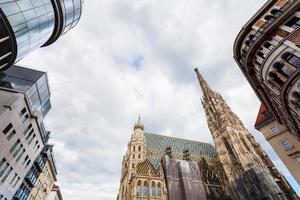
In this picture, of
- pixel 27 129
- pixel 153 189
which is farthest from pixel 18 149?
pixel 153 189

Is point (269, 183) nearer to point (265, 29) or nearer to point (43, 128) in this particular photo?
point (265, 29)

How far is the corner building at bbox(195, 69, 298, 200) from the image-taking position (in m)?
39.1

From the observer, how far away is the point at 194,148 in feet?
199

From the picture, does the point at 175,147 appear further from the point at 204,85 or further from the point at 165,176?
the point at 204,85

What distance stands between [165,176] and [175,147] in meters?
17.8

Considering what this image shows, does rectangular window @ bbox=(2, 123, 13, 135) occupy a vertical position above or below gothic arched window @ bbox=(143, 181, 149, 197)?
above

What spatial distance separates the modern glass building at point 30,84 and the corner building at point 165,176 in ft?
74.3

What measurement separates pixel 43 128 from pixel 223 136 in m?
45.6

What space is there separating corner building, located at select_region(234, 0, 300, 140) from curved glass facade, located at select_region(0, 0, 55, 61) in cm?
2316

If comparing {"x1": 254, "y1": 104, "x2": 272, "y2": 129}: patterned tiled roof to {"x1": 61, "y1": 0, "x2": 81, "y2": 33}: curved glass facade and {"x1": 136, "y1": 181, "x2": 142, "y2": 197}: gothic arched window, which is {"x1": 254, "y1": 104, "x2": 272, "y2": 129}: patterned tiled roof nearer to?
{"x1": 136, "y1": 181, "x2": 142, "y2": 197}: gothic arched window

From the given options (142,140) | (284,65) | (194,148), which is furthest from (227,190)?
(284,65)

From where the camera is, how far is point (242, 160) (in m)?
43.8

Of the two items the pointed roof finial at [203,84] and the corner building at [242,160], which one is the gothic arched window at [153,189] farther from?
the pointed roof finial at [203,84]

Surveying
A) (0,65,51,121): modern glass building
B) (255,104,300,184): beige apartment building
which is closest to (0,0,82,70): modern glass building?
(0,65,51,121): modern glass building
